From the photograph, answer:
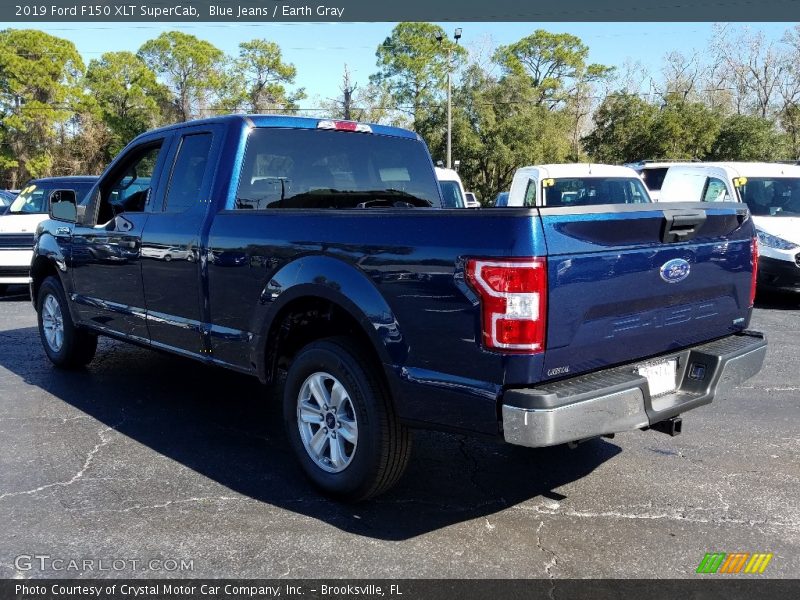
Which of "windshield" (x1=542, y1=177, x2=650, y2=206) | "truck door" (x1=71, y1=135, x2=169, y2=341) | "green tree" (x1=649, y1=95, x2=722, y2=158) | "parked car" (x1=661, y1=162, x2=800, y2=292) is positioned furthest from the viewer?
"green tree" (x1=649, y1=95, x2=722, y2=158)

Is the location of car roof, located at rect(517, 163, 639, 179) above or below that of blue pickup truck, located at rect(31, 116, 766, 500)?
above

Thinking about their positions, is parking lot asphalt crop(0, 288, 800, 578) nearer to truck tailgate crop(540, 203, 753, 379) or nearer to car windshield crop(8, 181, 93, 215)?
truck tailgate crop(540, 203, 753, 379)

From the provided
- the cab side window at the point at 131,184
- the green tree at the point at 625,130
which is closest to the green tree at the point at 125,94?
the green tree at the point at 625,130

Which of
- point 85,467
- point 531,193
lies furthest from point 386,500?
point 531,193

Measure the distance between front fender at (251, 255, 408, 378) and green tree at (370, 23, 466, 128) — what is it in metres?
53.9

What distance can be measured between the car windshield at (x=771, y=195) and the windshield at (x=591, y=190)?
1.59m

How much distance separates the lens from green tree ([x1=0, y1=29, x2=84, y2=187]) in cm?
4809

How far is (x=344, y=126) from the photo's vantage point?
507cm

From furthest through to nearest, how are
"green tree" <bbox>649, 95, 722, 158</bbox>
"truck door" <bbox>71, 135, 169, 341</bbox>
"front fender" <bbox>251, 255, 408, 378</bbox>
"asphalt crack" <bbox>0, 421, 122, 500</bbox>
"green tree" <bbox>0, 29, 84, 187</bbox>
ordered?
"green tree" <bbox>0, 29, 84, 187</bbox> < "green tree" <bbox>649, 95, 722, 158</bbox> < "truck door" <bbox>71, 135, 169, 341</bbox> < "asphalt crack" <bbox>0, 421, 122, 500</bbox> < "front fender" <bbox>251, 255, 408, 378</bbox>

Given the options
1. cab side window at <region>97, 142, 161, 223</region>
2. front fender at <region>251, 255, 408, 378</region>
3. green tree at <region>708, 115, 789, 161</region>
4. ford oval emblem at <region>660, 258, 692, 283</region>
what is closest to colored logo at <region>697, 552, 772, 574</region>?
ford oval emblem at <region>660, 258, 692, 283</region>

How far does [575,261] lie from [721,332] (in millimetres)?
1414

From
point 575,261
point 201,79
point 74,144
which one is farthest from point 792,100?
A: point 575,261

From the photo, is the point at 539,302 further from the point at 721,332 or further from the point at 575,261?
the point at 721,332

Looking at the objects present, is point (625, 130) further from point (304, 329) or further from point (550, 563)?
point (550, 563)
